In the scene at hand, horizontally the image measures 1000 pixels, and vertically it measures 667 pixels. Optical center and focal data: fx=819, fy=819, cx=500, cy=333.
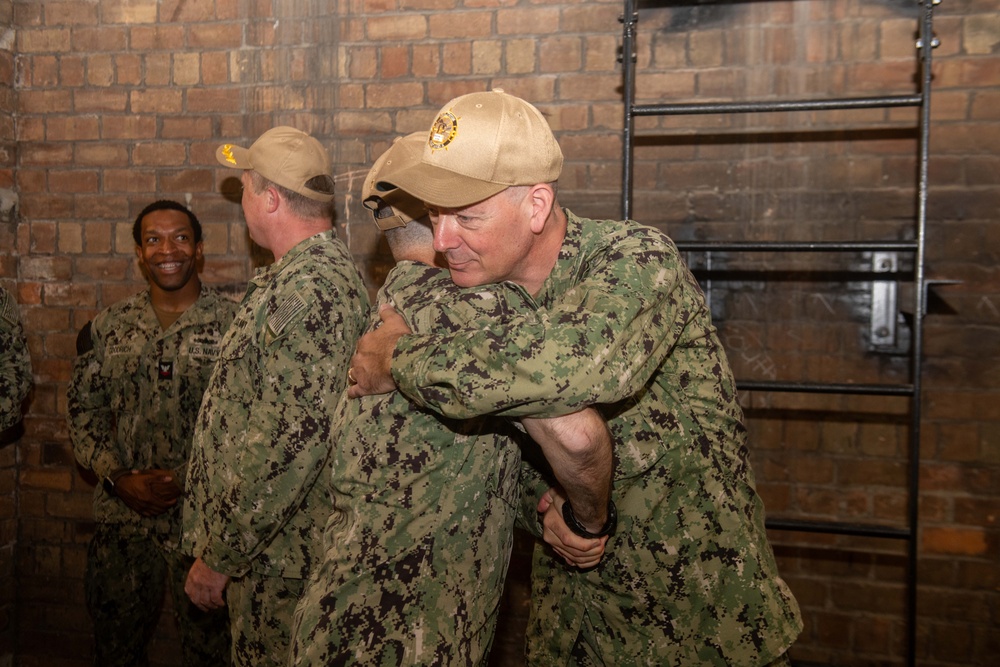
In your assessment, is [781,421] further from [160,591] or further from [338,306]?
[160,591]

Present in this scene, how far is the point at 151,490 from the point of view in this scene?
2.80 m

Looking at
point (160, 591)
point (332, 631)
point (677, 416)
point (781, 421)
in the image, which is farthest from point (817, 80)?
point (160, 591)

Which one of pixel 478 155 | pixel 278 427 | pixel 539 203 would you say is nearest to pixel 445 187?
pixel 478 155

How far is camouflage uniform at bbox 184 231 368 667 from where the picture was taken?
6.68ft

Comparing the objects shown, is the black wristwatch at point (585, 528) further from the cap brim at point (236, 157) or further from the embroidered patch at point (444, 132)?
the cap brim at point (236, 157)

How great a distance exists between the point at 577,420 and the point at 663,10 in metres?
1.97

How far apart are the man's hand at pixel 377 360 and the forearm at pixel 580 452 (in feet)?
0.86

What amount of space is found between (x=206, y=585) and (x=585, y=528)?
1107mm

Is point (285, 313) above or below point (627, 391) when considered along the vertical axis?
above

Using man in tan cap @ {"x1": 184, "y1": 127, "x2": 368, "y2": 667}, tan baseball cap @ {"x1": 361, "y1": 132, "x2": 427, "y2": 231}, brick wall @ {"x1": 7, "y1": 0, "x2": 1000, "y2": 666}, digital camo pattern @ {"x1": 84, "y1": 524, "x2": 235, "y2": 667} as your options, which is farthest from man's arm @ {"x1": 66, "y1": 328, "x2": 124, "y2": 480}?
tan baseball cap @ {"x1": 361, "y1": 132, "x2": 427, "y2": 231}

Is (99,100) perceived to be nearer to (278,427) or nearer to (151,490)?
(151,490)

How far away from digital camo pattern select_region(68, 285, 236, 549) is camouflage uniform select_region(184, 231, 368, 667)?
2.53ft

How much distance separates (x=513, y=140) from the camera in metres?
1.50

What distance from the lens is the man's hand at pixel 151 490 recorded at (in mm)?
2801
